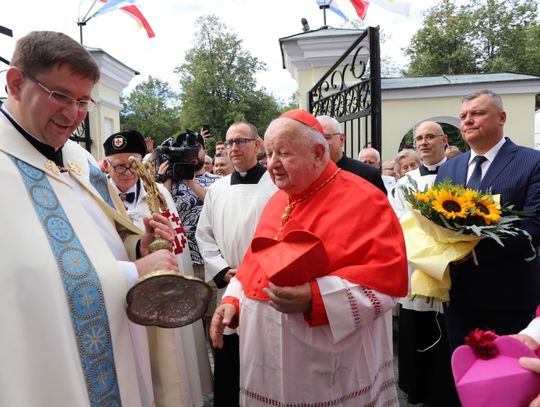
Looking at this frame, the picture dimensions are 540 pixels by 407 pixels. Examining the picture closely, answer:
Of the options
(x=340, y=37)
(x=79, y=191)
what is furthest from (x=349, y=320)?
(x=340, y=37)

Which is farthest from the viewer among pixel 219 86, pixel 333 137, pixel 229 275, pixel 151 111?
pixel 151 111

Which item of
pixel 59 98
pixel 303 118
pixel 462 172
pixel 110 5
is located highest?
pixel 110 5

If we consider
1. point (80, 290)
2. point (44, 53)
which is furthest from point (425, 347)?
point (44, 53)

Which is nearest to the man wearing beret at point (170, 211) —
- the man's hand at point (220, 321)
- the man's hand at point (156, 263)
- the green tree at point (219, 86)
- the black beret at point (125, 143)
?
the black beret at point (125, 143)

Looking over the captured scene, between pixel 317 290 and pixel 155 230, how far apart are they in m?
0.75

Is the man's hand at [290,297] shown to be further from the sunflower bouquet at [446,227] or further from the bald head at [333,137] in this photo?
the bald head at [333,137]

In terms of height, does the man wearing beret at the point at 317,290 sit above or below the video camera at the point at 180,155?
below

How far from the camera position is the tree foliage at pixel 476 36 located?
28172 millimetres

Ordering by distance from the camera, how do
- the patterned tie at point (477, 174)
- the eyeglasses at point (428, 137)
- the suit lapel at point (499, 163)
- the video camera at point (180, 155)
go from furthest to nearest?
the eyeglasses at point (428, 137)
the video camera at point (180, 155)
the patterned tie at point (477, 174)
the suit lapel at point (499, 163)

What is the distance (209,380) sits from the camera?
4.09 metres

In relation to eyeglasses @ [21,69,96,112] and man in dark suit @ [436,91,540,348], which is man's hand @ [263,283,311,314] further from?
man in dark suit @ [436,91,540,348]

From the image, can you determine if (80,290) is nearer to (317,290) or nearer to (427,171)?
(317,290)

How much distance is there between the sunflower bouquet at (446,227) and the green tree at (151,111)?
40364 millimetres

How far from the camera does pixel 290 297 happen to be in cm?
197
